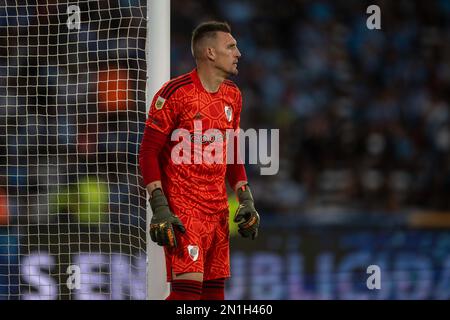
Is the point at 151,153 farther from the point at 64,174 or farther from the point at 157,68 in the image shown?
the point at 64,174

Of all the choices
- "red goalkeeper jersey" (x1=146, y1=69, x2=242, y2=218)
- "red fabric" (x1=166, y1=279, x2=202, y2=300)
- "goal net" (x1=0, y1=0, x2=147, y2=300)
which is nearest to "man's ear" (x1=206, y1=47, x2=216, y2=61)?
"red goalkeeper jersey" (x1=146, y1=69, x2=242, y2=218)

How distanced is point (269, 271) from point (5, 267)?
1.95 metres

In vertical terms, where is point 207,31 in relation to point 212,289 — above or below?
above

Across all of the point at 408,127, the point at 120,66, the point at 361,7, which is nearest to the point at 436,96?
the point at 408,127

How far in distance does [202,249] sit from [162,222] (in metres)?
0.25

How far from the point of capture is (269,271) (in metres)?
6.56

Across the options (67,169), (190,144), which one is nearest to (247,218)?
(190,144)

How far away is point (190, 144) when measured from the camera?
4035 mm

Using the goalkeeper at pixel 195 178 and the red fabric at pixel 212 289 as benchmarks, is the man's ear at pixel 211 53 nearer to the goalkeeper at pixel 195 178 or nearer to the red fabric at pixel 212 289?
the goalkeeper at pixel 195 178

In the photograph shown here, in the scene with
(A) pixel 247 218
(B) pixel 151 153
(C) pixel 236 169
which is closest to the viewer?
(B) pixel 151 153

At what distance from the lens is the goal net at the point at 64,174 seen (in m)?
5.60

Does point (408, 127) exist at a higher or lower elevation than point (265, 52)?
lower

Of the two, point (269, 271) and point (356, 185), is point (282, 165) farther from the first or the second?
point (269, 271)

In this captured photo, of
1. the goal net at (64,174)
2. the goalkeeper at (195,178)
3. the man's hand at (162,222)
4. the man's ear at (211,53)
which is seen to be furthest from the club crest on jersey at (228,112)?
the goal net at (64,174)
